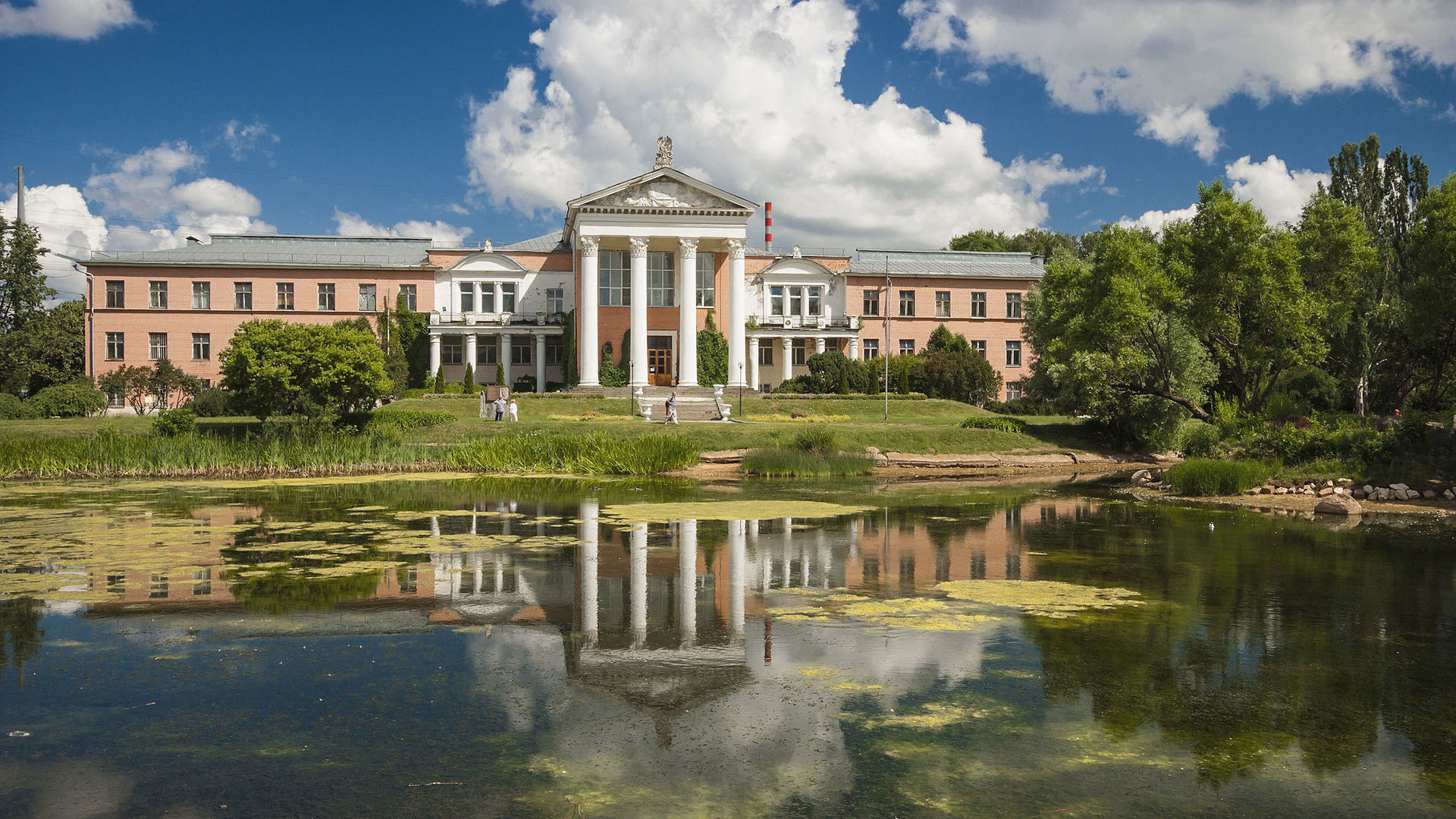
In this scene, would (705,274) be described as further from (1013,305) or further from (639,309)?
(1013,305)

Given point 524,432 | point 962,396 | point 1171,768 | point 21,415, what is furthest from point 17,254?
point 1171,768

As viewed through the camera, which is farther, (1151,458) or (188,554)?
(1151,458)

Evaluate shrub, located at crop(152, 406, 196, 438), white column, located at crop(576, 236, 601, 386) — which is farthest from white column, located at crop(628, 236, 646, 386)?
shrub, located at crop(152, 406, 196, 438)

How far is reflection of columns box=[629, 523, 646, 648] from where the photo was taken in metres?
8.84

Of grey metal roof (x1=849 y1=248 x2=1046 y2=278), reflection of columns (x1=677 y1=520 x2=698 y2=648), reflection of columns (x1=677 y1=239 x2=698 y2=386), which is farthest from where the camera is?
grey metal roof (x1=849 y1=248 x2=1046 y2=278)

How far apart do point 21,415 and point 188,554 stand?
32.1 m

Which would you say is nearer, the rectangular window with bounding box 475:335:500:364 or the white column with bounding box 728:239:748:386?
the white column with bounding box 728:239:748:386

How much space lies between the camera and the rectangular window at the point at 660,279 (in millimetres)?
53469

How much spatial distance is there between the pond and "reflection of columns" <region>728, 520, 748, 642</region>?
0.28 ft

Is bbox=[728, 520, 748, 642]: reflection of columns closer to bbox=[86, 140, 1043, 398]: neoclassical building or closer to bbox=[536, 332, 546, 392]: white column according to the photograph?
bbox=[86, 140, 1043, 398]: neoclassical building

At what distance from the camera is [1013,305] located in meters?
64.1

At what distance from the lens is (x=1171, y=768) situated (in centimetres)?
577

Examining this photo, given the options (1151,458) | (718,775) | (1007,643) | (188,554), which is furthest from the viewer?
(1151,458)

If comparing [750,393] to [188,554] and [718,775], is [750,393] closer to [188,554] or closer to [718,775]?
[188,554]
